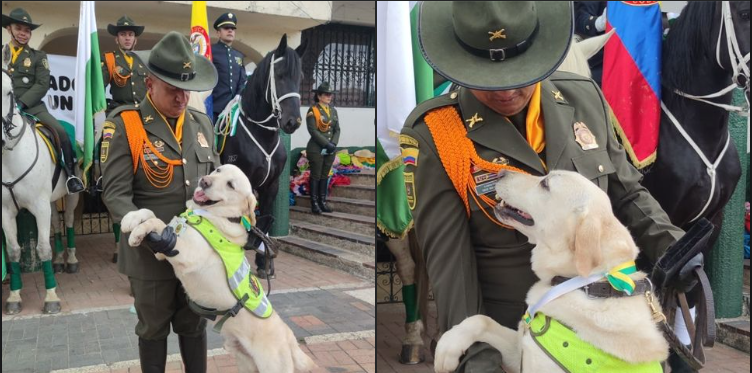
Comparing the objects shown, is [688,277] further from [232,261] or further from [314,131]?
[314,131]

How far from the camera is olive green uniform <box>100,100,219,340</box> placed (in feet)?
10.3

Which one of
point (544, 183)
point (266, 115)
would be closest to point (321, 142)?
point (266, 115)

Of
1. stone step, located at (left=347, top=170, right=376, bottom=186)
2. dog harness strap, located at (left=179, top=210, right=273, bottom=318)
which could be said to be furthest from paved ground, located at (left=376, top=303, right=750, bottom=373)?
stone step, located at (left=347, top=170, right=376, bottom=186)

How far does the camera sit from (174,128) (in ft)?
11.0

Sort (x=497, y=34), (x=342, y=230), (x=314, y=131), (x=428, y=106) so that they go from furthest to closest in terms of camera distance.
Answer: (x=314, y=131) < (x=342, y=230) < (x=428, y=106) < (x=497, y=34)

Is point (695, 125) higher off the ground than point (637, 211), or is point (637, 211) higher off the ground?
point (695, 125)

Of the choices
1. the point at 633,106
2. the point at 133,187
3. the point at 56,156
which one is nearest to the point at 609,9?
the point at 633,106

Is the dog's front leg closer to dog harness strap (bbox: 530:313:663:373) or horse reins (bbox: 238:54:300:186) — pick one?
dog harness strap (bbox: 530:313:663:373)

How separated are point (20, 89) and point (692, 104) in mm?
6547

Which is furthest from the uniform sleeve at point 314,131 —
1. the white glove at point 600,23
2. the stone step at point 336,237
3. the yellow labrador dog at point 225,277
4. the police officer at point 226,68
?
the yellow labrador dog at point 225,277

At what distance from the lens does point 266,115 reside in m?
6.22

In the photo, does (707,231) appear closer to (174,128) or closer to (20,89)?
Answer: (174,128)

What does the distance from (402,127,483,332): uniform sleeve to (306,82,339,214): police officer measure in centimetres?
692

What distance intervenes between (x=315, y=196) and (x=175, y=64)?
5.79 meters
